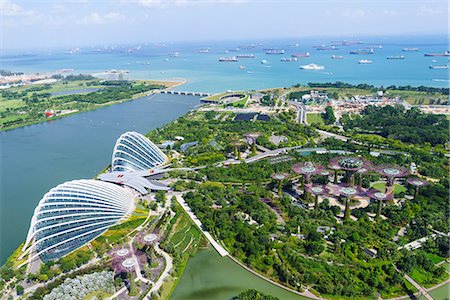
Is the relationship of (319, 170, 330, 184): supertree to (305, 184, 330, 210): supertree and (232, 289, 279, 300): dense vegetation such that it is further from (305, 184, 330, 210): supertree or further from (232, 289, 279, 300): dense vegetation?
(232, 289, 279, 300): dense vegetation

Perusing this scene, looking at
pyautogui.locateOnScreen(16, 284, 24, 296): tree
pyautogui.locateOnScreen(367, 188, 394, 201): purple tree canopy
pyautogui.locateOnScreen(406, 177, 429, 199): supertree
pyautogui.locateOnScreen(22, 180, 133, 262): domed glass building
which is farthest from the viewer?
pyautogui.locateOnScreen(406, 177, 429, 199): supertree

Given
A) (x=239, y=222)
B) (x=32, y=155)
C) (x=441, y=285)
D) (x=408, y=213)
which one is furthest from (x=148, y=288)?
(x=32, y=155)

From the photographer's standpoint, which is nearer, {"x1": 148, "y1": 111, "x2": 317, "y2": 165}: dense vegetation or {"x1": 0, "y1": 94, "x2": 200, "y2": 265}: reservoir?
{"x1": 0, "y1": 94, "x2": 200, "y2": 265}: reservoir

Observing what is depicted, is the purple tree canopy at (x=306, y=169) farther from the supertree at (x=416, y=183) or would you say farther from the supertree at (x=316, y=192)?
the supertree at (x=416, y=183)

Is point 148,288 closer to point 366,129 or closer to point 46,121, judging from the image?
point 366,129

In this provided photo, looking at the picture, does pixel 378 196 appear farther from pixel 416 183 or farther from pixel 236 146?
pixel 236 146

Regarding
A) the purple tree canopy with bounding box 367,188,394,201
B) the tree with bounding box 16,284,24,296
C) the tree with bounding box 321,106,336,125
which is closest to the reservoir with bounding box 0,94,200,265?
the tree with bounding box 16,284,24,296
